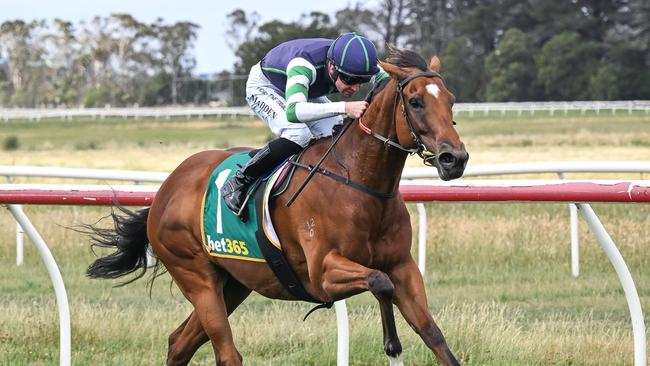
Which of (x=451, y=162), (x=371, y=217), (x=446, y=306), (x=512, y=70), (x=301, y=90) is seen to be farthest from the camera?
(x=512, y=70)

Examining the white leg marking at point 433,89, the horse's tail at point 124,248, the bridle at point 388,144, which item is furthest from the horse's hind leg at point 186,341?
the white leg marking at point 433,89

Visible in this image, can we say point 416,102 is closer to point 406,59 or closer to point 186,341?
point 406,59

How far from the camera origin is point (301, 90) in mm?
4648

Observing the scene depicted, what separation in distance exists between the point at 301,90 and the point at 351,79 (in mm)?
198

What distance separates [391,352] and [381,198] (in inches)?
22.7

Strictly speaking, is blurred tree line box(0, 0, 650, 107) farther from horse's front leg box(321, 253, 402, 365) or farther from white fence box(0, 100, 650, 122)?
horse's front leg box(321, 253, 402, 365)

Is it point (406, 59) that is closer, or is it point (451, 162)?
point (451, 162)

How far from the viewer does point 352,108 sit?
4.50m

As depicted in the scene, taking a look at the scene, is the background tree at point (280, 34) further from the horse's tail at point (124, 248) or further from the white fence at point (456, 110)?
the horse's tail at point (124, 248)

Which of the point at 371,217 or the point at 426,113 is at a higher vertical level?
the point at 426,113

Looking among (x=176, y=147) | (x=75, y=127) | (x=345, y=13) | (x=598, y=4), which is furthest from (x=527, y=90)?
(x=176, y=147)

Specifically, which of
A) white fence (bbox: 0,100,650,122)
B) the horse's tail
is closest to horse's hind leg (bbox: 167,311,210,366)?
the horse's tail

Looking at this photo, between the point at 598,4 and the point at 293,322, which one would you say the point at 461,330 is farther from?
the point at 598,4

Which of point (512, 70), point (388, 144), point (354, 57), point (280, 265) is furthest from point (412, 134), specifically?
point (512, 70)
